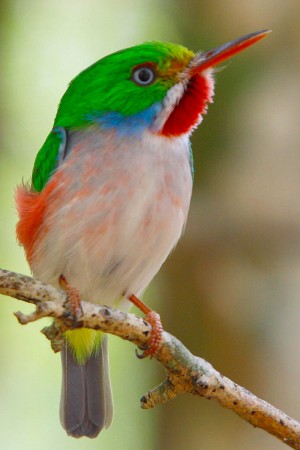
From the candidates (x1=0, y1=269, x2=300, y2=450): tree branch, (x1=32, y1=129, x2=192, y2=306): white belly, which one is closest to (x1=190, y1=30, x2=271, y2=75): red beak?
(x1=32, y1=129, x2=192, y2=306): white belly

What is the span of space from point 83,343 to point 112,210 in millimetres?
Answer: 981

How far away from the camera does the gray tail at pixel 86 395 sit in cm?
418

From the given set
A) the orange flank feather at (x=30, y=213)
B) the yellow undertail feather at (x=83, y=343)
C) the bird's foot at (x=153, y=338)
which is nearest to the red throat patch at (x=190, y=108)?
the orange flank feather at (x=30, y=213)

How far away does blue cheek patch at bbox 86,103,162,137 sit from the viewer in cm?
373

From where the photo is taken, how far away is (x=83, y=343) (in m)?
4.34

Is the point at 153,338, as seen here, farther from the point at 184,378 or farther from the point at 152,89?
the point at 152,89

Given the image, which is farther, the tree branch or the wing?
the wing

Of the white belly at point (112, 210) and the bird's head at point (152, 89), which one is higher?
the bird's head at point (152, 89)

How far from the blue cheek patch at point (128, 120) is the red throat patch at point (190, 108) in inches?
2.7

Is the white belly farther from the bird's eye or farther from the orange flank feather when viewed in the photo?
the bird's eye

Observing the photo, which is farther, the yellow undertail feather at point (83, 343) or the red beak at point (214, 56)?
the yellow undertail feather at point (83, 343)

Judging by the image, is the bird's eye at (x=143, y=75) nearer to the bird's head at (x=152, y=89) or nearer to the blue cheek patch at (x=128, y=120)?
the bird's head at (x=152, y=89)

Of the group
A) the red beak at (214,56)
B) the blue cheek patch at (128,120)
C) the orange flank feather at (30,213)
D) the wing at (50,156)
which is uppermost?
the red beak at (214,56)

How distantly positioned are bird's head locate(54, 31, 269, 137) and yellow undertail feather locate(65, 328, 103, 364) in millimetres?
989
